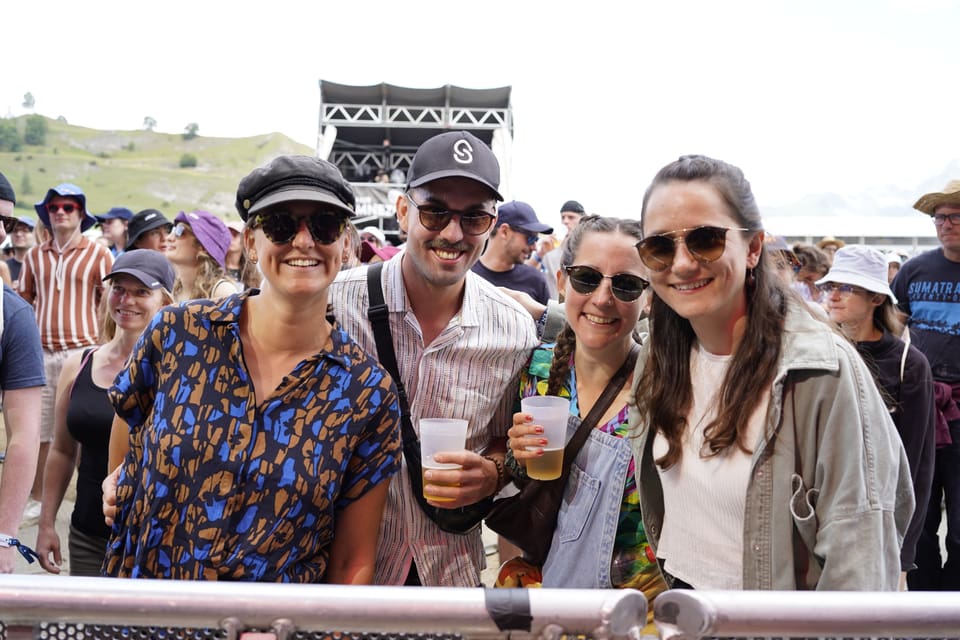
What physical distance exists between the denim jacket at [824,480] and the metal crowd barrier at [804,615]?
0.71 meters

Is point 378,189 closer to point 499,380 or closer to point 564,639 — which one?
point 499,380

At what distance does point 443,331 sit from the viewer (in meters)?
2.43

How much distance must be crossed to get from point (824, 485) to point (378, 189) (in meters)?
19.4

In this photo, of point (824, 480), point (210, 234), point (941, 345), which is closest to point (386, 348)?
point (824, 480)

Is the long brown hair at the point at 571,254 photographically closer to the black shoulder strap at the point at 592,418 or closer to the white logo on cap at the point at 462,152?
the black shoulder strap at the point at 592,418

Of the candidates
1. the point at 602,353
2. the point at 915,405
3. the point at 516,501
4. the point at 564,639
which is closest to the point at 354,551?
the point at 516,501

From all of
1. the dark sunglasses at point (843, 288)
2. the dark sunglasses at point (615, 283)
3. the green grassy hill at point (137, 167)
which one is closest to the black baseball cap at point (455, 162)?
the dark sunglasses at point (615, 283)

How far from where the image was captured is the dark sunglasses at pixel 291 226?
1885 millimetres

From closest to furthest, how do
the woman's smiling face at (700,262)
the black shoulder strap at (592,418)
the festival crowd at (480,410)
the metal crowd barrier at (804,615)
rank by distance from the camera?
the metal crowd barrier at (804,615)
the festival crowd at (480,410)
the woman's smiling face at (700,262)
the black shoulder strap at (592,418)

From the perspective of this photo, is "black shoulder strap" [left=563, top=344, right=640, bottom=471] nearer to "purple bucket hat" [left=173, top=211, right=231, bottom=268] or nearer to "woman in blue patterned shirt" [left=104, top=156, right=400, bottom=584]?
"woman in blue patterned shirt" [left=104, top=156, right=400, bottom=584]

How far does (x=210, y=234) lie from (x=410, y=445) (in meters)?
2.59

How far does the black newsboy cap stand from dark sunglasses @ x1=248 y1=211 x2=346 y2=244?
0.04m

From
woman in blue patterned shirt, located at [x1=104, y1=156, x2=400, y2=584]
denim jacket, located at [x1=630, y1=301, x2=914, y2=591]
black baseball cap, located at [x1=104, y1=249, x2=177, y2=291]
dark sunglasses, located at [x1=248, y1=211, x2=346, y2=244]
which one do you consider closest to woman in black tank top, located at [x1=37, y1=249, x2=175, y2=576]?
black baseball cap, located at [x1=104, y1=249, x2=177, y2=291]

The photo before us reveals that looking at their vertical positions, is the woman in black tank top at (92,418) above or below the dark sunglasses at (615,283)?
below
